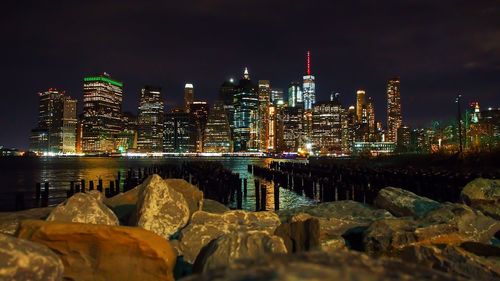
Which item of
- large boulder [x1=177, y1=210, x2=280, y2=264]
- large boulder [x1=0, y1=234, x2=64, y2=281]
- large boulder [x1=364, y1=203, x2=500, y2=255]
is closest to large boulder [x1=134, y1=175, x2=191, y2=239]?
Result: large boulder [x1=177, y1=210, x2=280, y2=264]

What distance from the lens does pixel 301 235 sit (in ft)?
23.2

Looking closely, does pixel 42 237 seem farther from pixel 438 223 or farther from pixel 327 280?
pixel 438 223

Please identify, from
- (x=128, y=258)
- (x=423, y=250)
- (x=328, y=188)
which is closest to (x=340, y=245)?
(x=423, y=250)

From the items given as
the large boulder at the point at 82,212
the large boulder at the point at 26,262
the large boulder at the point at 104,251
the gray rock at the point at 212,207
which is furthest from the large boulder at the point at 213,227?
the large boulder at the point at 26,262

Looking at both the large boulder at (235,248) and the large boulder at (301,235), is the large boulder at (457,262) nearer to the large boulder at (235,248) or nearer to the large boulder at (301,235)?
the large boulder at (301,235)

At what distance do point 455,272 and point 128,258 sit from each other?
480 centimetres

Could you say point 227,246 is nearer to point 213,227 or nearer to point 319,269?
point 213,227

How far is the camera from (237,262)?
2.32 m

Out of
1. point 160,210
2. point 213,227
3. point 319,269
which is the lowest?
point 213,227

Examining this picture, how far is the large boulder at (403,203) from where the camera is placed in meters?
12.5

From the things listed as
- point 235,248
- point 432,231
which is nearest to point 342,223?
point 432,231

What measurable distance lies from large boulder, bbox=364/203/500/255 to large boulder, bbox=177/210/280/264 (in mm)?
2173

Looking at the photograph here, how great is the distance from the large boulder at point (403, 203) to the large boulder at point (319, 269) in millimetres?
10734

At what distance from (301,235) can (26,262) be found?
13.7 ft
